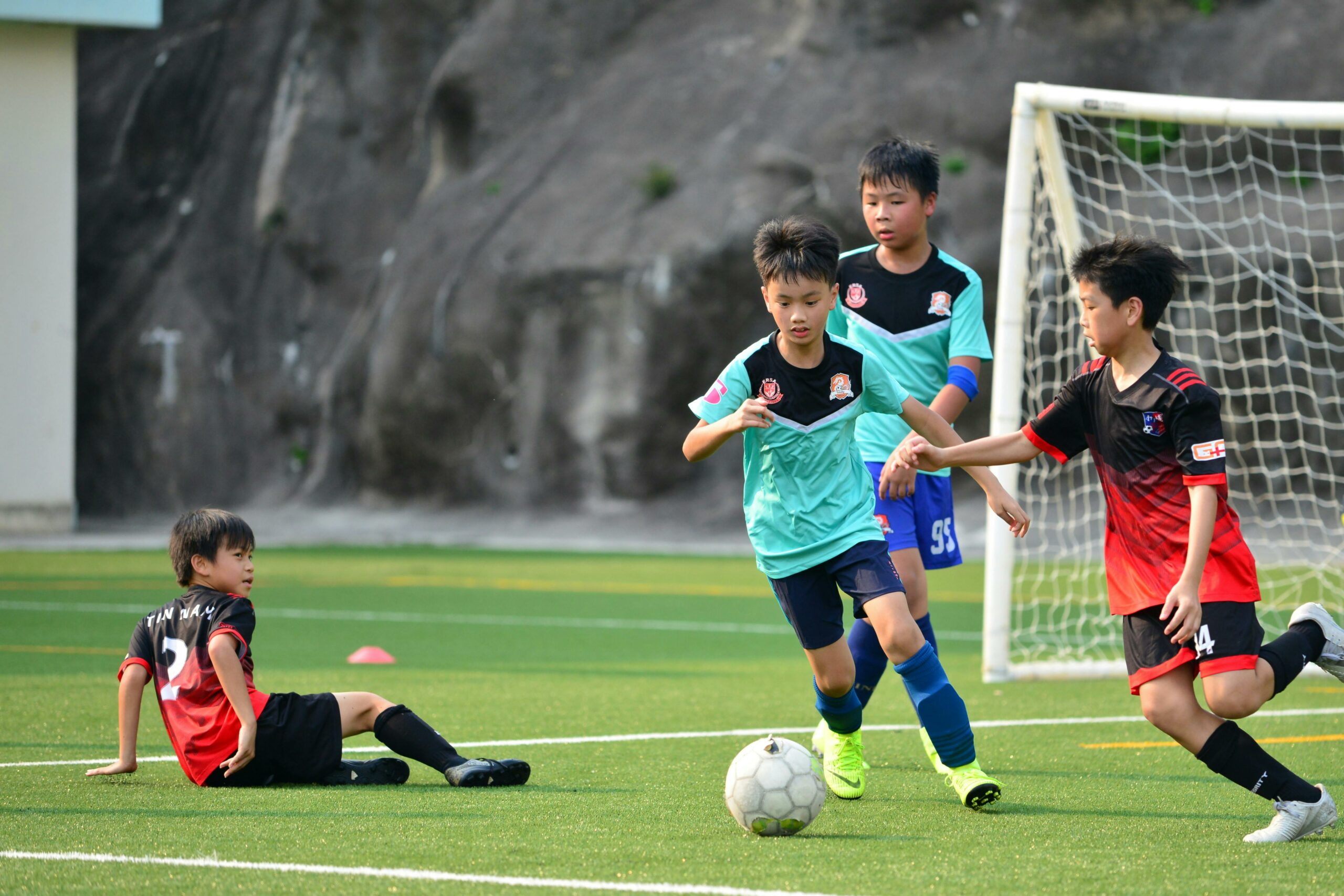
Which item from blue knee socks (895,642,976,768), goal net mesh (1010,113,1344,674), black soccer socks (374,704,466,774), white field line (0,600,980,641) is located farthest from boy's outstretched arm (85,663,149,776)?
goal net mesh (1010,113,1344,674)

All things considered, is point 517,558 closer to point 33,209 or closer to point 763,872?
point 33,209

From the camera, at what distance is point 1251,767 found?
3998mm

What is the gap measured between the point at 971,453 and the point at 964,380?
0.96 m

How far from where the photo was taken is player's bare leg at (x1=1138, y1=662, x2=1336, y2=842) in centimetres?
396

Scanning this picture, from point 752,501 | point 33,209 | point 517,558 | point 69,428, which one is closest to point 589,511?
point 517,558

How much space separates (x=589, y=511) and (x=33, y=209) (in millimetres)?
10307

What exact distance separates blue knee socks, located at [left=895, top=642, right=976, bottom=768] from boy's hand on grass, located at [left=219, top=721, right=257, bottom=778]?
1960 mm

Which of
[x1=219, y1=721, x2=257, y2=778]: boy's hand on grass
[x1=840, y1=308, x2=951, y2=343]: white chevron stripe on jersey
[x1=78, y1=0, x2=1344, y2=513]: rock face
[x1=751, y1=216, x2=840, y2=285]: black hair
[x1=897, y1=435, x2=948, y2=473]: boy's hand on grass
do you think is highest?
[x1=78, y1=0, x2=1344, y2=513]: rock face

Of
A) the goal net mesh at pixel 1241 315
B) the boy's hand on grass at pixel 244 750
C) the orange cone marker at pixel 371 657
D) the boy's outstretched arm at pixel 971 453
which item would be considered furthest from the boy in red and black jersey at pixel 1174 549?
the goal net mesh at pixel 1241 315

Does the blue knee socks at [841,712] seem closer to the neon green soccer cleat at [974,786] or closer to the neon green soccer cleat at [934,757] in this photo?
the neon green soccer cleat at [934,757]

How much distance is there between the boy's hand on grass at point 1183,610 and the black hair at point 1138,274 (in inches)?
29.8

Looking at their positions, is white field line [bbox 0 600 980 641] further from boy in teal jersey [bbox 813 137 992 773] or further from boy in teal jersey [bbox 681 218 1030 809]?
boy in teal jersey [bbox 681 218 1030 809]

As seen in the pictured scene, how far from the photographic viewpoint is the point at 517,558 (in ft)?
63.9

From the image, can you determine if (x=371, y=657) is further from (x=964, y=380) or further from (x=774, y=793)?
(x=774, y=793)
